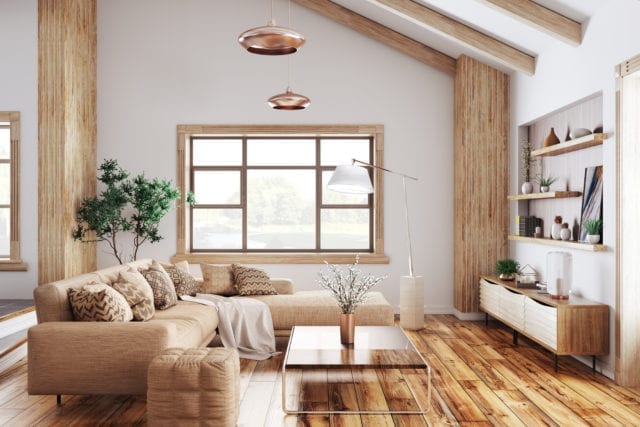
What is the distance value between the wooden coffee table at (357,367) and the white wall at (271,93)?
281 centimetres

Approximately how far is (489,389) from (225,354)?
1.98m

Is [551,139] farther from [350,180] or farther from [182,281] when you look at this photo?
[182,281]

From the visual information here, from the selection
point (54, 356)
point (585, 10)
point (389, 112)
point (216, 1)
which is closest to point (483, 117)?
point (389, 112)

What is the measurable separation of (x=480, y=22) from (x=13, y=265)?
5.93 metres

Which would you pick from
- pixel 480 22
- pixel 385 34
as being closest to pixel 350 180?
pixel 480 22

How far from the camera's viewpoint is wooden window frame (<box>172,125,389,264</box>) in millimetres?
7336

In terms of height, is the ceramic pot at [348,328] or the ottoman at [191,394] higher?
the ceramic pot at [348,328]

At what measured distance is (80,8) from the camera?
23.0ft

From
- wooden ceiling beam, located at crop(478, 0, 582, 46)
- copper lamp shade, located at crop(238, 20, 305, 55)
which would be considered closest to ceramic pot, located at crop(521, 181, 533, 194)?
wooden ceiling beam, located at crop(478, 0, 582, 46)

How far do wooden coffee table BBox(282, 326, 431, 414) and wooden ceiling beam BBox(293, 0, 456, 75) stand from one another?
3.81 meters

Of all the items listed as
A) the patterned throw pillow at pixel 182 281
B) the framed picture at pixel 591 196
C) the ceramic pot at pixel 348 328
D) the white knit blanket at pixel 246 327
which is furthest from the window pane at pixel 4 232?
the framed picture at pixel 591 196

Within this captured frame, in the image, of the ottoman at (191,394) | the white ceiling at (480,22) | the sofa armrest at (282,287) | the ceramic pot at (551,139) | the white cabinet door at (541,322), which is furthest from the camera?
the sofa armrest at (282,287)

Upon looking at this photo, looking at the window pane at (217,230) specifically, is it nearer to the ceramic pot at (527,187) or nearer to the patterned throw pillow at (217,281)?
the patterned throw pillow at (217,281)

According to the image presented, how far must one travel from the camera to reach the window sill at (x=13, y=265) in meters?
6.98
